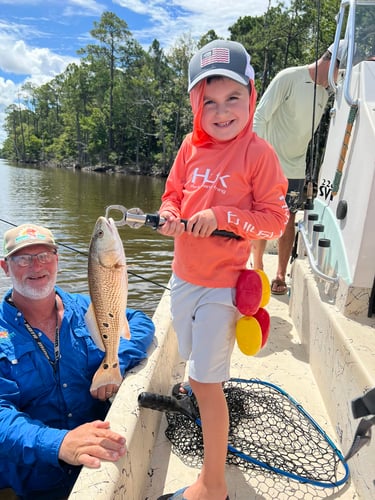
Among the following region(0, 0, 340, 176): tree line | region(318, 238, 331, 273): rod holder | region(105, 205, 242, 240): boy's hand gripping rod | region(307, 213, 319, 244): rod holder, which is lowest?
region(318, 238, 331, 273): rod holder

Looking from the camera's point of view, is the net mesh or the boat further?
the net mesh

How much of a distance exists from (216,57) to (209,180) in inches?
22.2

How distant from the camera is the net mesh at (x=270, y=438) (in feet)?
7.16

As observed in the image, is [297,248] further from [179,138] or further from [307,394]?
[179,138]

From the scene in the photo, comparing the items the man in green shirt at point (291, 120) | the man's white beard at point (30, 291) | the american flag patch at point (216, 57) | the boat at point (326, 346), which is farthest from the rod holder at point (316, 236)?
the man's white beard at point (30, 291)

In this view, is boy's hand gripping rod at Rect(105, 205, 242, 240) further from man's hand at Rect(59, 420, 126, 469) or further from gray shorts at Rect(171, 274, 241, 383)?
man's hand at Rect(59, 420, 126, 469)

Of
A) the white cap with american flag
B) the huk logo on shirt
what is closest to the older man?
the huk logo on shirt

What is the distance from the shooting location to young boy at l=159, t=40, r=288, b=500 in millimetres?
1813

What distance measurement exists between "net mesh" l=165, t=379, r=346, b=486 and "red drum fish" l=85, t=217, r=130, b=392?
2.01ft

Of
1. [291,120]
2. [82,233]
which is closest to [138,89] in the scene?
[82,233]

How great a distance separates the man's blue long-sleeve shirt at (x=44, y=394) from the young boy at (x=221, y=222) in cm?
71

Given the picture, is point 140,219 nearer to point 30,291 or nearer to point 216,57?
point 216,57

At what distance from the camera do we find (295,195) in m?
4.25

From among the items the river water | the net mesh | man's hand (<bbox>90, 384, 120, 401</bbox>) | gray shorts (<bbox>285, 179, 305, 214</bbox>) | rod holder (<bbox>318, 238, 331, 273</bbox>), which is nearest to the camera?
the net mesh
